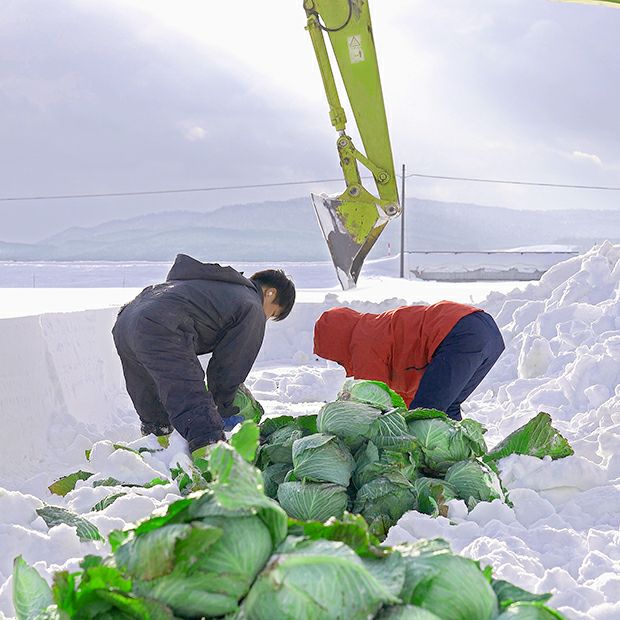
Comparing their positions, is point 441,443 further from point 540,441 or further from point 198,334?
point 198,334

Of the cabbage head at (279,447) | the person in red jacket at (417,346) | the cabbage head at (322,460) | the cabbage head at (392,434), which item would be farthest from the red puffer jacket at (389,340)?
the cabbage head at (322,460)

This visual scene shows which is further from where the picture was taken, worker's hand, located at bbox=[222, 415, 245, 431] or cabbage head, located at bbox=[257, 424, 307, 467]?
worker's hand, located at bbox=[222, 415, 245, 431]

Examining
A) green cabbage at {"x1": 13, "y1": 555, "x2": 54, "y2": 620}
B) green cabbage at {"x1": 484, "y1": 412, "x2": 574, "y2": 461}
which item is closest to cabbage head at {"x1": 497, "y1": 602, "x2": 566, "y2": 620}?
green cabbage at {"x1": 13, "y1": 555, "x2": 54, "y2": 620}

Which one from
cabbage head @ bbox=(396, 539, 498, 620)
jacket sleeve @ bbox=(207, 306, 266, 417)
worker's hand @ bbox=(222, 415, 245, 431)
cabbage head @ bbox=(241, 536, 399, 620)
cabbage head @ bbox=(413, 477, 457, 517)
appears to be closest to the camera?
cabbage head @ bbox=(241, 536, 399, 620)

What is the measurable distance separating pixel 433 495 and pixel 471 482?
170mm

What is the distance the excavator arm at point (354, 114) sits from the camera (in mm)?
9133

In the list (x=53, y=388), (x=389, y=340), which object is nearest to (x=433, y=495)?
(x=389, y=340)

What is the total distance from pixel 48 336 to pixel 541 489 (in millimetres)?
3932

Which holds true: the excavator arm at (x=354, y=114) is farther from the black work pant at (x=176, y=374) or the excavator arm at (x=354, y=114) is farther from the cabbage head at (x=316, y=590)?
the cabbage head at (x=316, y=590)

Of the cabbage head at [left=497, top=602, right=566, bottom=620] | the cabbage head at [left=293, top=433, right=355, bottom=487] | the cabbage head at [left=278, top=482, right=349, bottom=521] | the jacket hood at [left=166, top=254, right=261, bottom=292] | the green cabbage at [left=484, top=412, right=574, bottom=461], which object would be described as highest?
the jacket hood at [left=166, top=254, right=261, bottom=292]

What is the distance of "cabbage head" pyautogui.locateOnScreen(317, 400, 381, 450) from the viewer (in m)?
2.78

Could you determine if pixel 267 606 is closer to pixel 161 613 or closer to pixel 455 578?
pixel 161 613

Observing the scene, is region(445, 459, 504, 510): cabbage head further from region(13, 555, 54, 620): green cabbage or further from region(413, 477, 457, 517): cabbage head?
region(13, 555, 54, 620): green cabbage

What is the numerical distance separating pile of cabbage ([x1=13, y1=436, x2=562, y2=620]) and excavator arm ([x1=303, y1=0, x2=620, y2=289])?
25.9 feet
